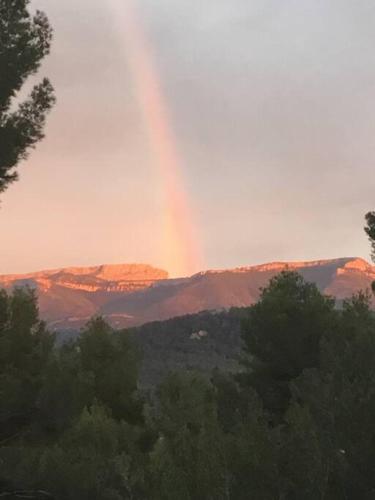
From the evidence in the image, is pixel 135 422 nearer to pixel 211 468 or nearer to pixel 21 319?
pixel 21 319

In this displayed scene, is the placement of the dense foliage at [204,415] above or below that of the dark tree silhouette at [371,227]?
below

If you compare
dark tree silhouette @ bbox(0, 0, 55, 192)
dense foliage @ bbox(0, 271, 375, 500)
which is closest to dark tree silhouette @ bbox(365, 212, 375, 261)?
dense foliage @ bbox(0, 271, 375, 500)

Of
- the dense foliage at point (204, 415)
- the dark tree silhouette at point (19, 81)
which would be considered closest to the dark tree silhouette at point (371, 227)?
the dense foliage at point (204, 415)

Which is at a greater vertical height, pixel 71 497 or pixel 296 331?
pixel 296 331

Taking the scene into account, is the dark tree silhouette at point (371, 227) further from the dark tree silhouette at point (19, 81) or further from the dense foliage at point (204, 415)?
the dark tree silhouette at point (19, 81)

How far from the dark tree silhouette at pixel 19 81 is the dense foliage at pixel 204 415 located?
4.43 m

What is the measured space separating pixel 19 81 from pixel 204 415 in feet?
23.3

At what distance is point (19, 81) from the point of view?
38.4ft

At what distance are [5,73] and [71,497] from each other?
26.2 feet

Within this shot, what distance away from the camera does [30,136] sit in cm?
1189

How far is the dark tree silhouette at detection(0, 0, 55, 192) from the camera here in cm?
1145

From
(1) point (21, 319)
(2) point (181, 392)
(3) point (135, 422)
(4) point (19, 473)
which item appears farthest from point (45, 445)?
(2) point (181, 392)

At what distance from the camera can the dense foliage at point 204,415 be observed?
616 centimetres

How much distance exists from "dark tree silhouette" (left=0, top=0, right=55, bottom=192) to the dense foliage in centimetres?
443
